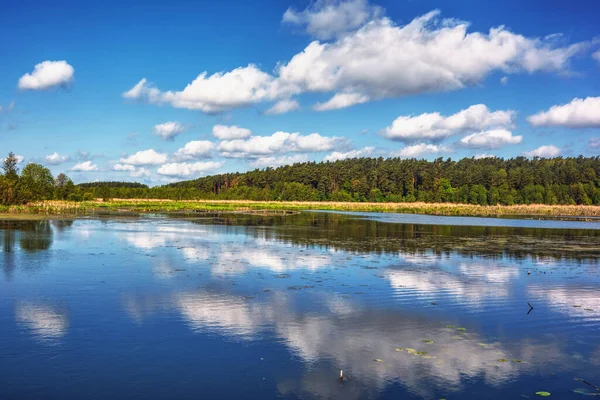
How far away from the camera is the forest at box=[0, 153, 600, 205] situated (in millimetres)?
124562

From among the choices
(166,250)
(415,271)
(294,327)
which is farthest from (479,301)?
(166,250)

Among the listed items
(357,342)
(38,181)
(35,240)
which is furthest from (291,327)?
(38,181)

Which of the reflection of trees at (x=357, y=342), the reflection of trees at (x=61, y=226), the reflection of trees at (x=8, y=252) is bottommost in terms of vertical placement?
the reflection of trees at (x=357, y=342)

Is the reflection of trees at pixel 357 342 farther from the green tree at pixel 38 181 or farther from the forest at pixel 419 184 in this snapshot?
the forest at pixel 419 184

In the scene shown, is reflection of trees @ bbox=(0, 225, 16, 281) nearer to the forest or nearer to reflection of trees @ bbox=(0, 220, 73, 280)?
reflection of trees @ bbox=(0, 220, 73, 280)

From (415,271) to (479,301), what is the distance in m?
5.34

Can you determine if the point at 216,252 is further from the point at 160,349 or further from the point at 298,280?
the point at 160,349

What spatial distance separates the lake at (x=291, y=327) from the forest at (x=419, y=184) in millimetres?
87233

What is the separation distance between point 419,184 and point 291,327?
474 feet

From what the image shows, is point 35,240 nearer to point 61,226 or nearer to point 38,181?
point 61,226

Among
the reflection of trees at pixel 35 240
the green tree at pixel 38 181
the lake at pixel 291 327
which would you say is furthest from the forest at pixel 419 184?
the lake at pixel 291 327

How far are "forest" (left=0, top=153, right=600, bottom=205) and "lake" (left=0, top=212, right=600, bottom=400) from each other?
3434 inches

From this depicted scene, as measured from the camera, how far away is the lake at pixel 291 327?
27.9ft

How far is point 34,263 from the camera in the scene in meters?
20.2
